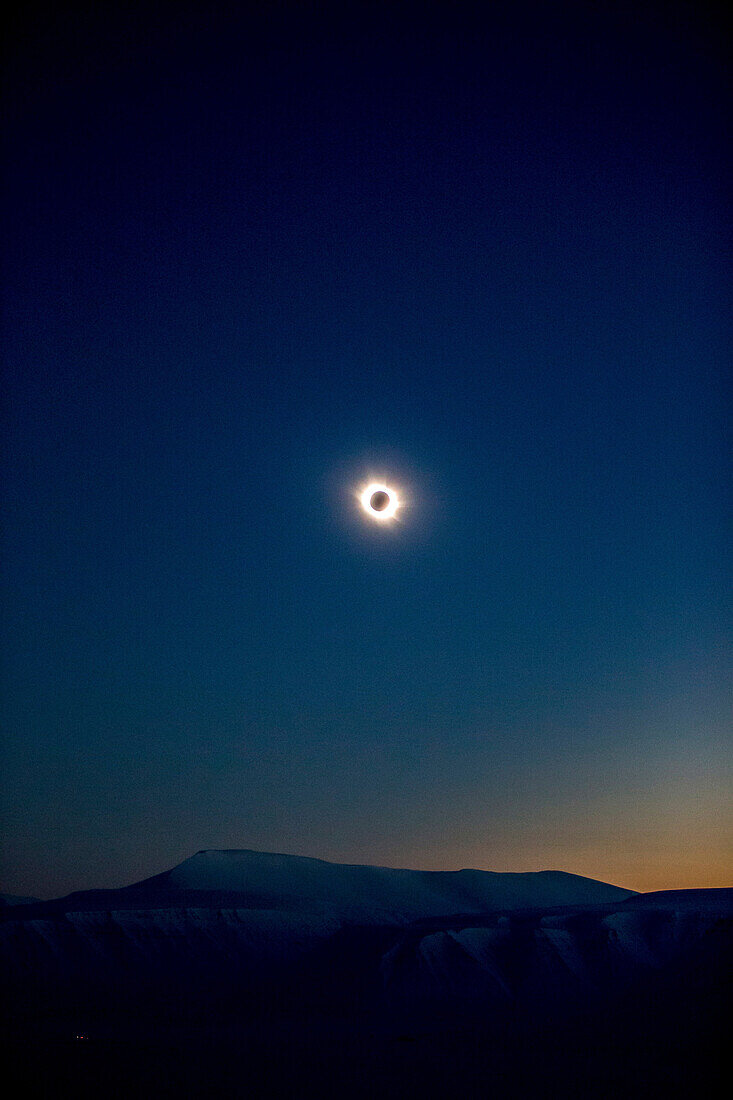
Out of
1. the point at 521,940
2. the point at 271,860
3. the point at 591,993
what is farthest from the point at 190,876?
the point at 591,993

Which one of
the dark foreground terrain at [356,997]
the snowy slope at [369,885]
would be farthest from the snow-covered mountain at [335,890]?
the dark foreground terrain at [356,997]

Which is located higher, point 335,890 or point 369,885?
point 369,885

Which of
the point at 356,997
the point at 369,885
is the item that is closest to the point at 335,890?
the point at 369,885

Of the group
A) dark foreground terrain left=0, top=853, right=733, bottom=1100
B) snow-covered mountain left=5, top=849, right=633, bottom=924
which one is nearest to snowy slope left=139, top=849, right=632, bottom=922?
snow-covered mountain left=5, top=849, right=633, bottom=924

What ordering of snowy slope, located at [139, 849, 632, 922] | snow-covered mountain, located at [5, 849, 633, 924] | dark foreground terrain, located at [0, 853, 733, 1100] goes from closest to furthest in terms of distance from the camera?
dark foreground terrain, located at [0, 853, 733, 1100] → snow-covered mountain, located at [5, 849, 633, 924] → snowy slope, located at [139, 849, 632, 922]

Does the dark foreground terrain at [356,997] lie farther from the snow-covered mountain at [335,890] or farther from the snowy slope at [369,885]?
the snowy slope at [369,885]

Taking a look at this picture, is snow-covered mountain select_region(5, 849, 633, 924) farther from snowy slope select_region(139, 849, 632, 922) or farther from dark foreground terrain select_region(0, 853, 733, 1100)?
dark foreground terrain select_region(0, 853, 733, 1100)

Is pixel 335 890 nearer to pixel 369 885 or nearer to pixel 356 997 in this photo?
pixel 369 885

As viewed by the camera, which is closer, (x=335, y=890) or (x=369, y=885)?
(x=335, y=890)

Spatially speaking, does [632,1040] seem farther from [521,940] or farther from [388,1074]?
[521,940]
